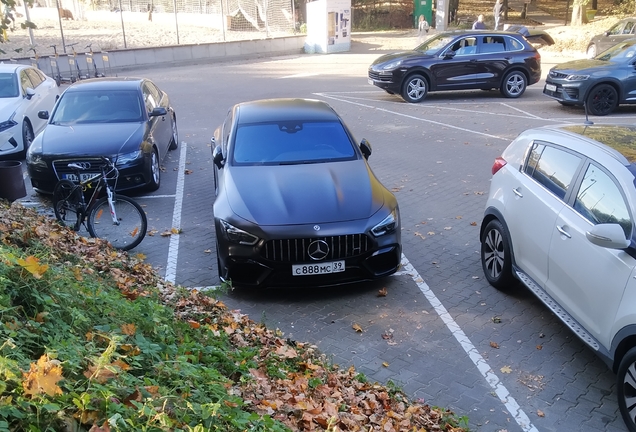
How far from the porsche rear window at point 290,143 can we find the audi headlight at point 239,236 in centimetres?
129

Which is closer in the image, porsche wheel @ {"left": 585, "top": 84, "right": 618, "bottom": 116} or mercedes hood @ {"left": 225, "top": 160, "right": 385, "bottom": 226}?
mercedes hood @ {"left": 225, "top": 160, "right": 385, "bottom": 226}

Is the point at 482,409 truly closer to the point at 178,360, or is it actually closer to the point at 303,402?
the point at 303,402

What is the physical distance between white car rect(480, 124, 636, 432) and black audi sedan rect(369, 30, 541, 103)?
36.2 ft

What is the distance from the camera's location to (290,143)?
7328mm

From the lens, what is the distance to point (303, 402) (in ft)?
12.1

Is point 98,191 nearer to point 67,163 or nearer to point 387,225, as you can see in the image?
point 67,163

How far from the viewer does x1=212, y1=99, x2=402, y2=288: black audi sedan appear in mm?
5855

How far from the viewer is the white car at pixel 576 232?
4203 mm

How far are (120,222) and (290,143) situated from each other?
230 centimetres

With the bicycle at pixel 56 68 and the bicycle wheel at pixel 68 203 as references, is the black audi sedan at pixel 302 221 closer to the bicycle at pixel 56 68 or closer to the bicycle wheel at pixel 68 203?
the bicycle wheel at pixel 68 203

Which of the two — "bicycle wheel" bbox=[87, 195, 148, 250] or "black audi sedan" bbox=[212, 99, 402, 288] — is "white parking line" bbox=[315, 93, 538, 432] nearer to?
"black audi sedan" bbox=[212, 99, 402, 288]

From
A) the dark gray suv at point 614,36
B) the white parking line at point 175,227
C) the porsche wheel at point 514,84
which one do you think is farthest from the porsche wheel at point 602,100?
the dark gray suv at point 614,36

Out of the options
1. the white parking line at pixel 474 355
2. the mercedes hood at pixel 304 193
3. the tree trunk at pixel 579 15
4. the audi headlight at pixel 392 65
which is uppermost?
the tree trunk at pixel 579 15

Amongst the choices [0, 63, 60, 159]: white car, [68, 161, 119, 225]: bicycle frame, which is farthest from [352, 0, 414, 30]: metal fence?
[68, 161, 119, 225]: bicycle frame
